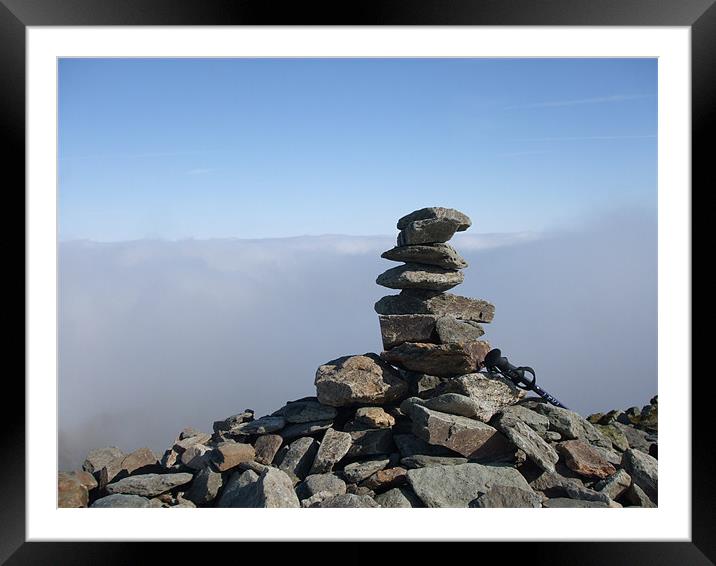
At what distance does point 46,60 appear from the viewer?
543 cm

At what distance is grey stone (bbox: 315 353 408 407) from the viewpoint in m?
9.80

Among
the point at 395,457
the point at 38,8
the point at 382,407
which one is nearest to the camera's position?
the point at 38,8

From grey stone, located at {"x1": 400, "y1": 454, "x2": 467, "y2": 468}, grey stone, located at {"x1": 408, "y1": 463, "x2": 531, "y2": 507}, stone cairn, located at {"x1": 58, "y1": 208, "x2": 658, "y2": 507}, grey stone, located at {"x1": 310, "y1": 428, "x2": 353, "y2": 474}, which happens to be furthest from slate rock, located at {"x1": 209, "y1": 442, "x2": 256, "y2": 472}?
grey stone, located at {"x1": 408, "y1": 463, "x2": 531, "y2": 507}

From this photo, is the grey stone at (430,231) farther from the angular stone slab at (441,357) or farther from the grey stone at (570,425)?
the grey stone at (570,425)

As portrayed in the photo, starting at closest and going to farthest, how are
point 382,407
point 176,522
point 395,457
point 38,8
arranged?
1. point 38,8
2. point 176,522
3. point 395,457
4. point 382,407

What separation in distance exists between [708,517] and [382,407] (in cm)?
539

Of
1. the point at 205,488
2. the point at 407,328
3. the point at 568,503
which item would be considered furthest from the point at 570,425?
the point at 205,488

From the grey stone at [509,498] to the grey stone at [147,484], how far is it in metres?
4.06

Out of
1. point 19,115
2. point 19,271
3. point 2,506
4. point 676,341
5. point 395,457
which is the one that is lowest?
point 395,457

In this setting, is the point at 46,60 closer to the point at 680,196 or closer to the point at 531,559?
the point at 680,196

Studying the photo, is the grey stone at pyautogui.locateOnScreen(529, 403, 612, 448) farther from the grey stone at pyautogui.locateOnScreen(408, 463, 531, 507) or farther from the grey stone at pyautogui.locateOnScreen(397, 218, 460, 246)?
the grey stone at pyautogui.locateOnScreen(397, 218, 460, 246)

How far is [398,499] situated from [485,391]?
226 cm

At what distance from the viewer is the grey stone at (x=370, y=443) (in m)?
9.37

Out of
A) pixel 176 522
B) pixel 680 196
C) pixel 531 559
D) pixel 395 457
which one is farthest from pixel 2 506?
pixel 680 196
